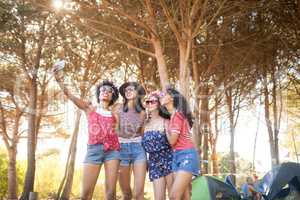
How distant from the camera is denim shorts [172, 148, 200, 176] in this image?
146 inches

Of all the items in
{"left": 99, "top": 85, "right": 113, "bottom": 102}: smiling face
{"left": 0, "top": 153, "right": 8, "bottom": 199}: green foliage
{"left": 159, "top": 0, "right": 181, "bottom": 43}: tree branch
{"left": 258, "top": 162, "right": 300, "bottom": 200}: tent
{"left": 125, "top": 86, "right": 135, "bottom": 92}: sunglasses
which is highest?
{"left": 159, "top": 0, "right": 181, "bottom": 43}: tree branch

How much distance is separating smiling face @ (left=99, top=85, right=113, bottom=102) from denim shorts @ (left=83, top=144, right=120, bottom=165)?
49 centimetres

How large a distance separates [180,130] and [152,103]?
0.48 m

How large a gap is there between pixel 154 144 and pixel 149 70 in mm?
8020

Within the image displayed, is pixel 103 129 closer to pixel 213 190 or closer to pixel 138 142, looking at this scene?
pixel 138 142

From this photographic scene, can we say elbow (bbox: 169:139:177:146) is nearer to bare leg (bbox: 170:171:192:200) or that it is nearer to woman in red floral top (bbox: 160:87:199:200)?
woman in red floral top (bbox: 160:87:199:200)

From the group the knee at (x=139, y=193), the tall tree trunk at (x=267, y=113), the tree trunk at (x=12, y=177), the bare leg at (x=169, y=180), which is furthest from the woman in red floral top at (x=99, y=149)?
the tree trunk at (x=12, y=177)

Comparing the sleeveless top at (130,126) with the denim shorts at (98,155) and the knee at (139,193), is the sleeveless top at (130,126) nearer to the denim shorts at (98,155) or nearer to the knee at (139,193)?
the denim shorts at (98,155)

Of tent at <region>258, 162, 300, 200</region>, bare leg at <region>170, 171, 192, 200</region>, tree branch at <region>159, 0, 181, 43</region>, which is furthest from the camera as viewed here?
tree branch at <region>159, 0, 181, 43</region>

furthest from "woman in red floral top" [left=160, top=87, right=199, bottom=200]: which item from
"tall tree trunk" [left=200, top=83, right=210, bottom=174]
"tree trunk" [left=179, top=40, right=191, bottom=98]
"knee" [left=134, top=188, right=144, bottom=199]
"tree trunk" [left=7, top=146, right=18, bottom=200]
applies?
"tree trunk" [left=7, top=146, right=18, bottom=200]

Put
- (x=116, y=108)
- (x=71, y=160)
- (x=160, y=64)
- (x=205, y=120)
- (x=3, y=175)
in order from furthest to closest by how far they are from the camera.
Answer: (x=3, y=175), (x=205, y=120), (x=71, y=160), (x=160, y=64), (x=116, y=108)

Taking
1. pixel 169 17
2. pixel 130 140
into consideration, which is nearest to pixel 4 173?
pixel 169 17

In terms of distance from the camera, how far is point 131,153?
409 centimetres

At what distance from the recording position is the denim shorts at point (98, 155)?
387 centimetres
